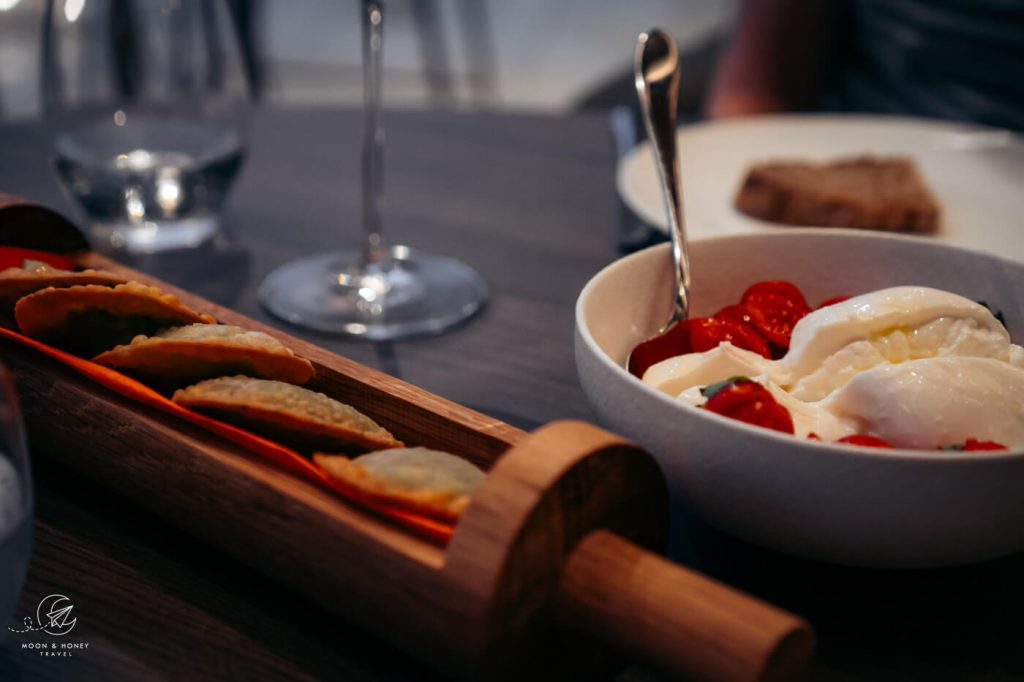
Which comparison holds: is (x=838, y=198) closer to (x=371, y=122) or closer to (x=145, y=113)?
(x=371, y=122)

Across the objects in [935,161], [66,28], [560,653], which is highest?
[66,28]

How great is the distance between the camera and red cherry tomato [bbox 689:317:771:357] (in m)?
0.63

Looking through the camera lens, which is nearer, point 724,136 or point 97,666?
point 97,666

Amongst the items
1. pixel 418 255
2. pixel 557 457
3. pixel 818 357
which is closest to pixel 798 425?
pixel 818 357

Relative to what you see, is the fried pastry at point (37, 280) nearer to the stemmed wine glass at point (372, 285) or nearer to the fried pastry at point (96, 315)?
A: the fried pastry at point (96, 315)

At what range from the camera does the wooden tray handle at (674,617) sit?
38 cm

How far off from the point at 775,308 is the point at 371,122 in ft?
1.37

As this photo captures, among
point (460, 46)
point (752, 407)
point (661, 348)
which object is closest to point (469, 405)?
point (661, 348)

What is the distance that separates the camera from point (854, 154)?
1.35 meters

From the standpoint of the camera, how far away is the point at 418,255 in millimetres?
1007

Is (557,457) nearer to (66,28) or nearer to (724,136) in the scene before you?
(66,28)

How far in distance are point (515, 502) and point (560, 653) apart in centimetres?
9

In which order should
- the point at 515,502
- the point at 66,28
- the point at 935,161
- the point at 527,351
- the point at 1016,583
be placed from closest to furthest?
the point at 515,502, the point at 1016,583, the point at 527,351, the point at 66,28, the point at 935,161

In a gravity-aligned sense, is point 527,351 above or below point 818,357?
below
